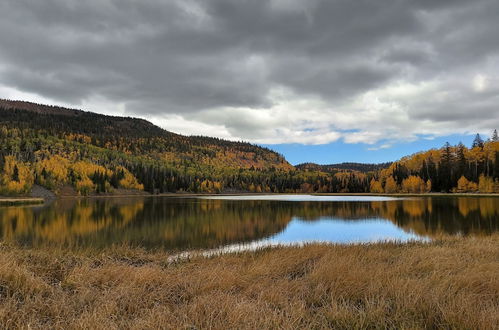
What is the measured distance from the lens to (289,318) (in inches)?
262

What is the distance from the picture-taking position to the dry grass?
628 centimetres

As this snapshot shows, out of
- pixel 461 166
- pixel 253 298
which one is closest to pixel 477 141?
pixel 461 166

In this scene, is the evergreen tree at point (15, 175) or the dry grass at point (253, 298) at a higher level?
the evergreen tree at point (15, 175)

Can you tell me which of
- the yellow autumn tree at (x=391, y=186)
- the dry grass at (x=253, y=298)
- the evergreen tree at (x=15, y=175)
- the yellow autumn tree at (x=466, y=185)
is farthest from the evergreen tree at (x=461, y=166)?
the evergreen tree at (x=15, y=175)

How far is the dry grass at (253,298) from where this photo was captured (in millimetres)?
6277

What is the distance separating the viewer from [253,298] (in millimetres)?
8375

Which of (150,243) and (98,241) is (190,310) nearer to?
(150,243)

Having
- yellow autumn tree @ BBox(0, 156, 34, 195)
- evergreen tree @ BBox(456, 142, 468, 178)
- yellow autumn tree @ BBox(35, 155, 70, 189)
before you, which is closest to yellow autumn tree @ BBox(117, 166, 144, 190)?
yellow autumn tree @ BBox(35, 155, 70, 189)

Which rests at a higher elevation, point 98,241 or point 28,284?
point 28,284

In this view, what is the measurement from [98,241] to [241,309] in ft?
72.7

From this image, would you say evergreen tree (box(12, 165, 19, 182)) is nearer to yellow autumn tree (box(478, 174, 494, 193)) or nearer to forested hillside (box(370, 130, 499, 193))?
forested hillside (box(370, 130, 499, 193))

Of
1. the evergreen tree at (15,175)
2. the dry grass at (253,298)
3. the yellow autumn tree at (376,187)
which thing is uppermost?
the evergreen tree at (15,175)

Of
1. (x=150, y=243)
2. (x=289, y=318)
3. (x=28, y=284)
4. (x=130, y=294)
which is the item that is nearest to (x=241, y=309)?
(x=289, y=318)

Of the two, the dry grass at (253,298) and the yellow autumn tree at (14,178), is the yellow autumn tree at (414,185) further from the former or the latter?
the yellow autumn tree at (14,178)
